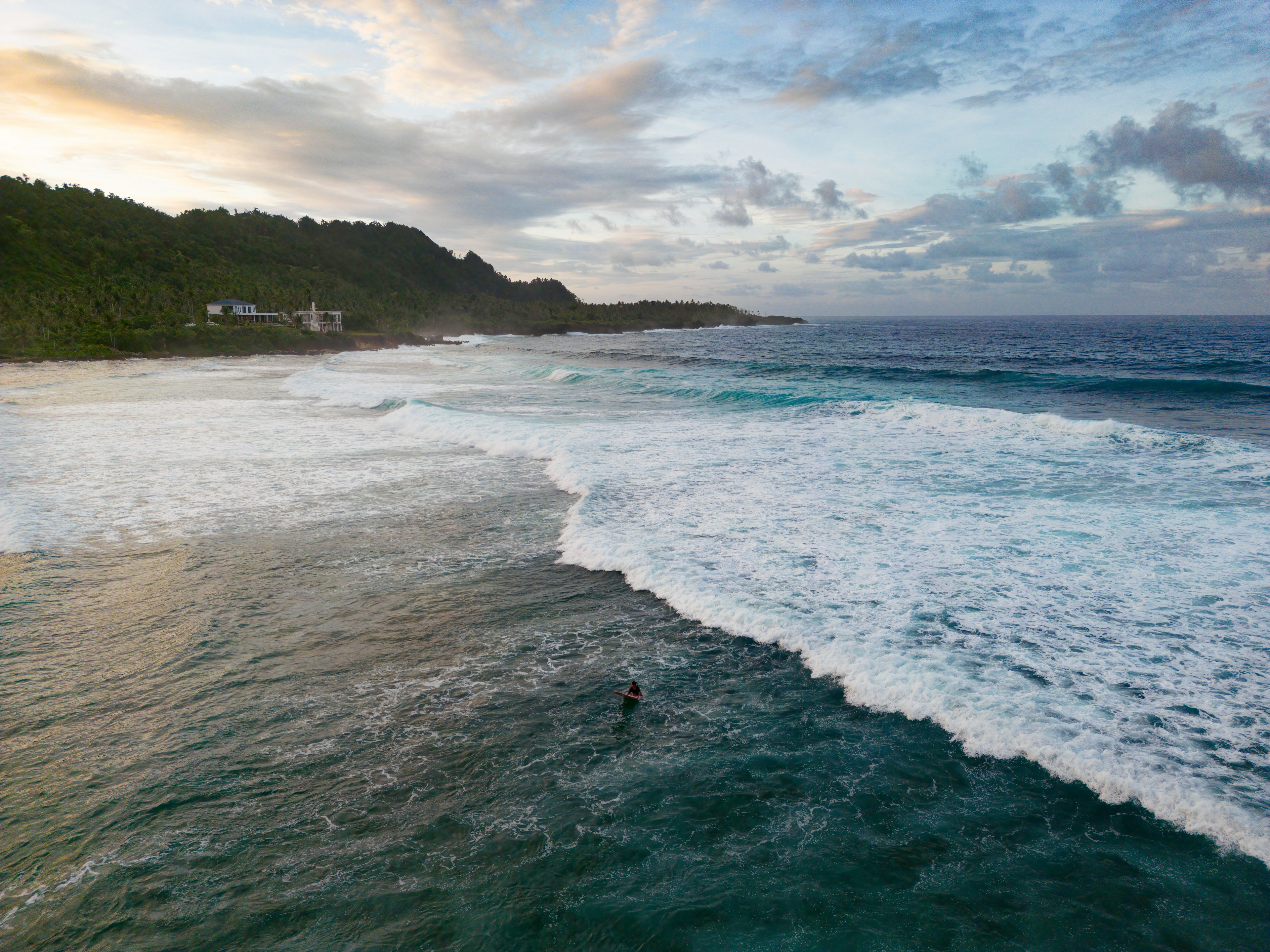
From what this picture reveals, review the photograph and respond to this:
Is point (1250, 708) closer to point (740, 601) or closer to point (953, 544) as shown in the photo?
point (953, 544)

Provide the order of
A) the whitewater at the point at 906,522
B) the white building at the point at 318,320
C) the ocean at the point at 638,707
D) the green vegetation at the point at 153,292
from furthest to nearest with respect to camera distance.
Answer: the white building at the point at 318,320
the green vegetation at the point at 153,292
the whitewater at the point at 906,522
the ocean at the point at 638,707

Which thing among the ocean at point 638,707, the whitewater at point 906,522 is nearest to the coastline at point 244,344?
the whitewater at point 906,522

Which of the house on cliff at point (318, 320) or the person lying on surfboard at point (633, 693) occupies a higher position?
the house on cliff at point (318, 320)

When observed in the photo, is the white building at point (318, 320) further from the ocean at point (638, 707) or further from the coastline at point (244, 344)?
the ocean at point (638, 707)

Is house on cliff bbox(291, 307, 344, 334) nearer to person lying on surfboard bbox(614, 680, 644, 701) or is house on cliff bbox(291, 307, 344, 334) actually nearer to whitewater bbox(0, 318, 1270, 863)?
whitewater bbox(0, 318, 1270, 863)

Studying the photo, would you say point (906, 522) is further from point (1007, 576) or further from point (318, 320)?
point (318, 320)

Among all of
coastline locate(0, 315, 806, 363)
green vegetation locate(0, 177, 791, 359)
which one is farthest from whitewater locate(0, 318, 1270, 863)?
green vegetation locate(0, 177, 791, 359)

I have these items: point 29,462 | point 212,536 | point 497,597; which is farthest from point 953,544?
point 29,462

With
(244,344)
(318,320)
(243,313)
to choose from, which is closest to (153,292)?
(243,313)
